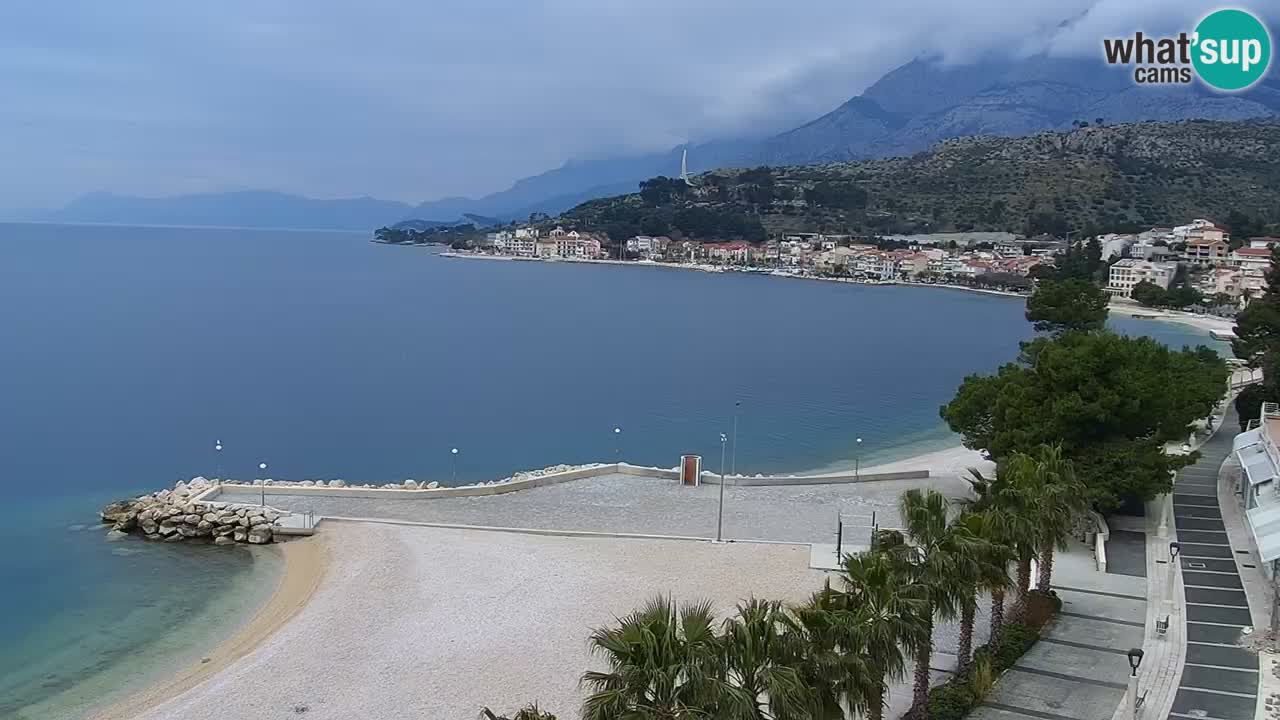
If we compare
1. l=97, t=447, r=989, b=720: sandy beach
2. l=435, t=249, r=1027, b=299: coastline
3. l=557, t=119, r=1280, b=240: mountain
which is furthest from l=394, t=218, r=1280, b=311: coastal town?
l=97, t=447, r=989, b=720: sandy beach

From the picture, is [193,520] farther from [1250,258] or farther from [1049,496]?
[1250,258]

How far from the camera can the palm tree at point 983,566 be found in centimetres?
1257

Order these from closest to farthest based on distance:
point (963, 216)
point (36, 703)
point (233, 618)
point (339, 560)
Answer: point (36, 703), point (233, 618), point (339, 560), point (963, 216)

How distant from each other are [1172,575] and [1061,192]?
538 ft

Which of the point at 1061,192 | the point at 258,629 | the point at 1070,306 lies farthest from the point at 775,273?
the point at 258,629

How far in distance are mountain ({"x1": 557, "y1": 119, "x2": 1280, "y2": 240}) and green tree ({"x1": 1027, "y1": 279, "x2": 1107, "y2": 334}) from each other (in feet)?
370

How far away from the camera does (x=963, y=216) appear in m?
174

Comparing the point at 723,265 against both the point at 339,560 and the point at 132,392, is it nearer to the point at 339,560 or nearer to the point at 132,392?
the point at 132,392

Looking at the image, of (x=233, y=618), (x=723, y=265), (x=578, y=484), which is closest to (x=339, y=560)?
(x=233, y=618)

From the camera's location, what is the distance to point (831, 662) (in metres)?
9.92

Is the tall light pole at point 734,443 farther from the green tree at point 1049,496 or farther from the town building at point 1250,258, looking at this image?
the town building at point 1250,258

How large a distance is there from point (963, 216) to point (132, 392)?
15037 centimetres

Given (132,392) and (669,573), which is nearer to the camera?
(669,573)

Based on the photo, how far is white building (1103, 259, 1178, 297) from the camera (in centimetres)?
11412
